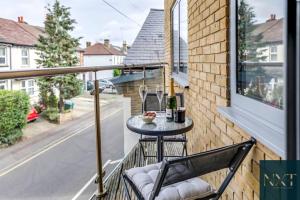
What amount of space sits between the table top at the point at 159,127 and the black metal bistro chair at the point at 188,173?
30cm

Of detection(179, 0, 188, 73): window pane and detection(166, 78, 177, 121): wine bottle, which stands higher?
detection(179, 0, 188, 73): window pane

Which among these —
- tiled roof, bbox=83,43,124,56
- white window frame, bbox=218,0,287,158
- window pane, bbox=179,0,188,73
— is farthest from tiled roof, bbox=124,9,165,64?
tiled roof, bbox=83,43,124,56

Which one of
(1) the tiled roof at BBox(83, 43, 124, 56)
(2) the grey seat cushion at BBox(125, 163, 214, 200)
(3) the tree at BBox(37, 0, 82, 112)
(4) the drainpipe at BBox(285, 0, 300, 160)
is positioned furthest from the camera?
(1) the tiled roof at BBox(83, 43, 124, 56)

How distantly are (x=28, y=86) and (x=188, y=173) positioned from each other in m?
0.84

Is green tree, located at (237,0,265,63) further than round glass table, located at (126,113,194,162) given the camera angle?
No

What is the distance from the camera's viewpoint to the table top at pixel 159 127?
1877 mm

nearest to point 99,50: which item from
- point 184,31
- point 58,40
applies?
point 58,40

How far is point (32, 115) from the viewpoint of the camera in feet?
4.26

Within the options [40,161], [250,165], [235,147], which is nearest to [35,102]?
[40,161]

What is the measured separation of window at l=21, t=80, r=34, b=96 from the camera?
1179mm

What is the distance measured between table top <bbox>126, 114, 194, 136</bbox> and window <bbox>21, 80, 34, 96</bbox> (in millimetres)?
866

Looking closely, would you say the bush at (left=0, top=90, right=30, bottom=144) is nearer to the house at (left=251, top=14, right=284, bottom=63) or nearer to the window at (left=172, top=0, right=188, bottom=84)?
the house at (left=251, top=14, right=284, bottom=63)

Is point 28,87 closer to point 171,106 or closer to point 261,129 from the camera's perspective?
point 261,129

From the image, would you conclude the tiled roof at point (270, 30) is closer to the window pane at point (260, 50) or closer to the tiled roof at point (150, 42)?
the window pane at point (260, 50)
